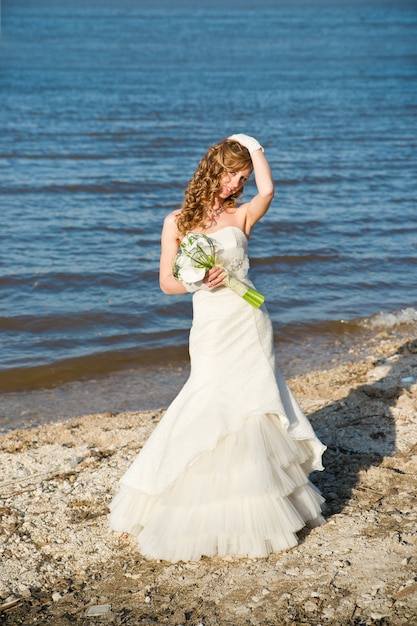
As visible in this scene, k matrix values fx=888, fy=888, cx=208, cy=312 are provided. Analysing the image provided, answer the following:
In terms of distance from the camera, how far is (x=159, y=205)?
16.6 metres

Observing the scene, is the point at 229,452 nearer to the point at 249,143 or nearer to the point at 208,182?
the point at 208,182

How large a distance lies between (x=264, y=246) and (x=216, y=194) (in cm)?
927

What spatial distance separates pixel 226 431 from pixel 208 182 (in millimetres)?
1510

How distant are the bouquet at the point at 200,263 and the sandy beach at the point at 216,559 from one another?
1577 mm

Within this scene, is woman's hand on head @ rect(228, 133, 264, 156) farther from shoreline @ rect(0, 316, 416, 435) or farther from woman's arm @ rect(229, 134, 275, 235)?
shoreline @ rect(0, 316, 416, 435)

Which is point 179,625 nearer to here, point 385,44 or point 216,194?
point 216,194

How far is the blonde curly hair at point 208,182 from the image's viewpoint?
17.6ft

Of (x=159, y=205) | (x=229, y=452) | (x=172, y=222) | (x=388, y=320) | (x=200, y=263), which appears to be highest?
(x=172, y=222)

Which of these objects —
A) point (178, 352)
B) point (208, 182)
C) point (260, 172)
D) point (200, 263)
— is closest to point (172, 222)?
point (208, 182)

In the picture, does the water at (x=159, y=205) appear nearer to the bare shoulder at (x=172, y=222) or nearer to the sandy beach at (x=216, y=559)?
the sandy beach at (x=216, y=559)

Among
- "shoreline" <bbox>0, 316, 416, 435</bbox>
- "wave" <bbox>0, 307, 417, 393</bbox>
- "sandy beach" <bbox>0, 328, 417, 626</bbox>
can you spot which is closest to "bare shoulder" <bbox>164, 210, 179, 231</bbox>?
"sandy beach" <bbox>0, 328, 417, 626</bbox>

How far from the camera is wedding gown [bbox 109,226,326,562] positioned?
520 cm

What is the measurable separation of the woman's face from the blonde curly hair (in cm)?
2

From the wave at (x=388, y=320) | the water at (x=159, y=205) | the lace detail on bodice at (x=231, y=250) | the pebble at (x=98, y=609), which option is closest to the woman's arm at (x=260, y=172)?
the lace detail on bodice at (x=231, y=250)
